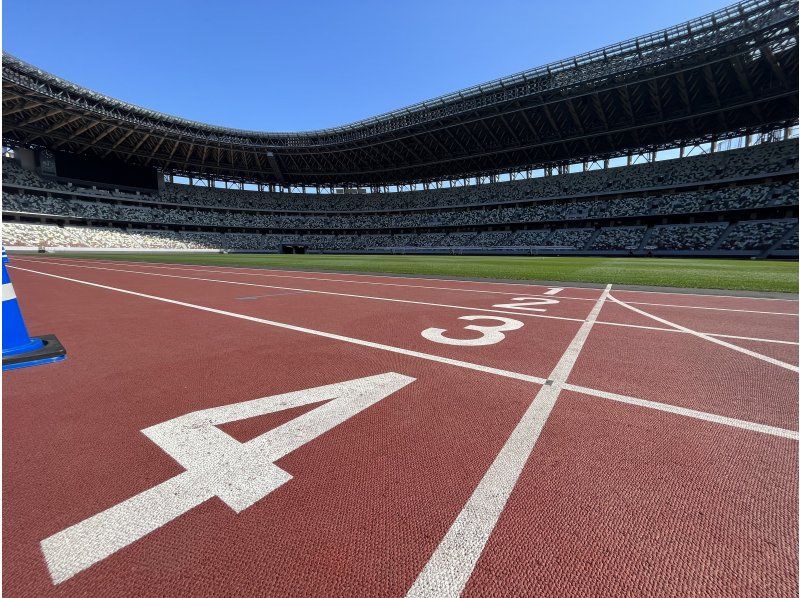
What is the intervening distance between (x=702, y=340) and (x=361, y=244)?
67380 millimetres

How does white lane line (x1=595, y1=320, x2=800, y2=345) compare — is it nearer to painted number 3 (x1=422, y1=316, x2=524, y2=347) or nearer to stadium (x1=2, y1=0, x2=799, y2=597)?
stadium (x1=2, y1=0, x2=799, y2=597)

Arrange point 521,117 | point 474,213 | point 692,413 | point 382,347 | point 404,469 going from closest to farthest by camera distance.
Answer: point 404,469 < point 692,413 < point 382,347 < point 521,117 < point 474,213

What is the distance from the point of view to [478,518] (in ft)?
5.70

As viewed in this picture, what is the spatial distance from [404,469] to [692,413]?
2469mm

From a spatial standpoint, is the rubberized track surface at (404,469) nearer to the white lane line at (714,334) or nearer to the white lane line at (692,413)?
the white lane line at (692,413)

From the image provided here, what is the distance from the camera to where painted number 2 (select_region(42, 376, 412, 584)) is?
5.31 ft

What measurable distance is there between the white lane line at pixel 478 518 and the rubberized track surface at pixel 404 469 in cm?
1

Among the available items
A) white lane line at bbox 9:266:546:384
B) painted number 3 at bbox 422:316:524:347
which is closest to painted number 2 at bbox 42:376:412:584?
white lane line at bbox 9:266:546:384

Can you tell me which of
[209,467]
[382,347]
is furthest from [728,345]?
[209,467]

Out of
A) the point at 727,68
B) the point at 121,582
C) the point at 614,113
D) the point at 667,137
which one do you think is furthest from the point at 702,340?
the point at 667,137

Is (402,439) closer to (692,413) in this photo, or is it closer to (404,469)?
(404,469)

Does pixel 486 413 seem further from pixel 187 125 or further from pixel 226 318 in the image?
pixel 187 125

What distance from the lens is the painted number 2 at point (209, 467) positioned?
1.62 metres

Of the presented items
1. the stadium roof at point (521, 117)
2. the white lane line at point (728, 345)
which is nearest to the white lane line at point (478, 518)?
the white lane line at point (728, 345)
